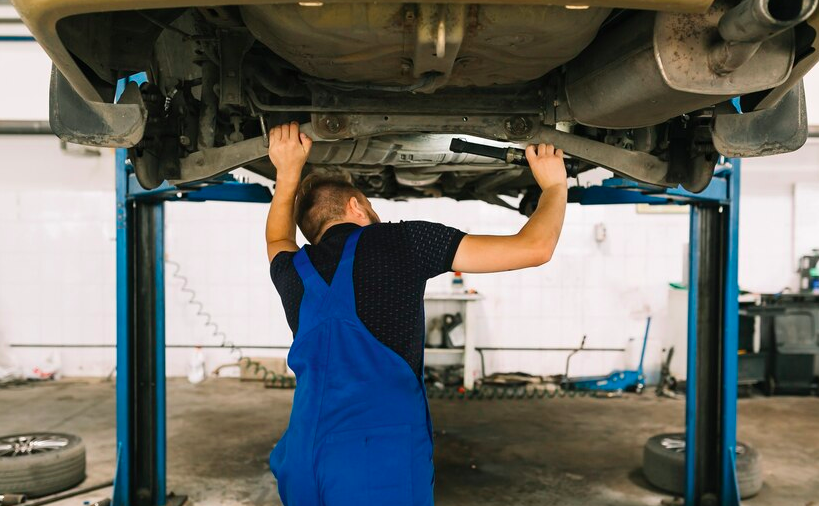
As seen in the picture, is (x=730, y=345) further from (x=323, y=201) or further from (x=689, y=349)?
(x=323, y=201)

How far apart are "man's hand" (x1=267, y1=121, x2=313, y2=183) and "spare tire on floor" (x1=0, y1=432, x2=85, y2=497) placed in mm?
2655

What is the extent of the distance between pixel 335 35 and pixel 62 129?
864 millimetres

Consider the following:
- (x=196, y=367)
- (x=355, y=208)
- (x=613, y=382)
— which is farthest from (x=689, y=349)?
(x=196, y=367)

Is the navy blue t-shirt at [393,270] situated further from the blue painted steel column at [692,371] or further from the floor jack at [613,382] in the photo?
the floor jack at [613,382]

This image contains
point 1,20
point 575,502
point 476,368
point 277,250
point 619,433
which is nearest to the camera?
point 277,250

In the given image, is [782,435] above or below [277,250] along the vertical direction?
below

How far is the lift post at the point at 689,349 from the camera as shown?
3.16 m

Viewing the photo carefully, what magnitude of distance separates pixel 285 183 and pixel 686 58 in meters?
1.02

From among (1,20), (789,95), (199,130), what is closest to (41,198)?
(1,20)

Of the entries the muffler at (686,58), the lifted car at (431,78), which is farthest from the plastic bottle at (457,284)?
the muffler at (686,58)

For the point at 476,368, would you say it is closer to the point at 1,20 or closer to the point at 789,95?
the point at 789,95

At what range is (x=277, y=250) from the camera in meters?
1.67

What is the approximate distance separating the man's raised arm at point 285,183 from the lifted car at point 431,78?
5 cm

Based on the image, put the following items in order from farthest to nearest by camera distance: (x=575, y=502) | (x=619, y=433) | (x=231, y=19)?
1. (x=619, y=433)
2. (x=575, y=502)
3. (x=231, y=19)
